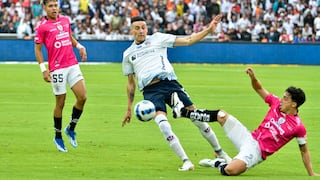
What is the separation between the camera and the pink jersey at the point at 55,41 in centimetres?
1460

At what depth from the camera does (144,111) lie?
40.8 ft

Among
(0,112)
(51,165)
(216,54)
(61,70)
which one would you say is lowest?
(216,54)

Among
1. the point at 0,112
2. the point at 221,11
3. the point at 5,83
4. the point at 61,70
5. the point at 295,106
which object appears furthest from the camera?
the point at 221,11

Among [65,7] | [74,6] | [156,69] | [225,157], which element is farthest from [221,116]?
[74,6]

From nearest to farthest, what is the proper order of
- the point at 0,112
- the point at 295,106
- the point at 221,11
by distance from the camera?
the point at 295,106, the point at 0,112, the point at 221,11

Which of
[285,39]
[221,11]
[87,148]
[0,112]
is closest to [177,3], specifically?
[221,11]

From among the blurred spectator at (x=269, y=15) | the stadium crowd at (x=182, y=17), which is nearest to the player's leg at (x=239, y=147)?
the stadium crowd at (x=182, y=17)

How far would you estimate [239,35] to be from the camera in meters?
44.1

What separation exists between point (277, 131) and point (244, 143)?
1.56ft

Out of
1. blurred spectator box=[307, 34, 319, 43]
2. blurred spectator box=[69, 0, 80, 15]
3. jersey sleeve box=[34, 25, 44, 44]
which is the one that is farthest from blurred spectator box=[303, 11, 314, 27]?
jersey sleeve box=[34, 25, 44, 44]

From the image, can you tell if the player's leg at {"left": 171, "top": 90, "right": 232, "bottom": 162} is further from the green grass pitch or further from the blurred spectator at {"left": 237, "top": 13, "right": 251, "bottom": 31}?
the blurred spectator at {"left": 237, "top": 13, "right": 251, "bottom": 31}

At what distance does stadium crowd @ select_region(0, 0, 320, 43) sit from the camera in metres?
43.3

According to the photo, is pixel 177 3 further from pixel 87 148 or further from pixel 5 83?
pixel 87 148

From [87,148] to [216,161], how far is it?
122 inches
